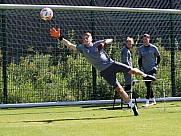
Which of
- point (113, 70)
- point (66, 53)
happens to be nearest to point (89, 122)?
point (113, 70)

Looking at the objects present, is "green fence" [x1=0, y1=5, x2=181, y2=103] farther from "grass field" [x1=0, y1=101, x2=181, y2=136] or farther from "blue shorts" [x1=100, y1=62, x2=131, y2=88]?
"blue shorts" [x1=100, y1=62, x2=131, y2=88]

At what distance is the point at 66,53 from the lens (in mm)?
13945

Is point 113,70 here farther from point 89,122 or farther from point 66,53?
point 66,53

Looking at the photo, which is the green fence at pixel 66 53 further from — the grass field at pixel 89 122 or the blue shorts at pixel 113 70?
the blue shorts at pixel 113 70

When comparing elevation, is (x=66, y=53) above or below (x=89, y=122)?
above

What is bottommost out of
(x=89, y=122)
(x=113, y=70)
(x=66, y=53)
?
(x=89, y=122)

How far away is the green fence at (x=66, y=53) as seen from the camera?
13461mm

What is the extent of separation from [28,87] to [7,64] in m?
0.85

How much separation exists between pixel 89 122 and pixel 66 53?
489 cm

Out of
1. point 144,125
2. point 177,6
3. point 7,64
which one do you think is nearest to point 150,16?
point 177,6

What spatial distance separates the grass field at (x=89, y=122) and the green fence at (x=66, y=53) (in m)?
1.20

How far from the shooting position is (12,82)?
1339 centimetres

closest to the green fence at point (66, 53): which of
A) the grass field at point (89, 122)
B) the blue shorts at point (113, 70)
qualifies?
the grass field at point (89, 122)

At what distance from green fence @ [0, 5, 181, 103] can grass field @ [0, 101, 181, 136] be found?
47.1 inches
